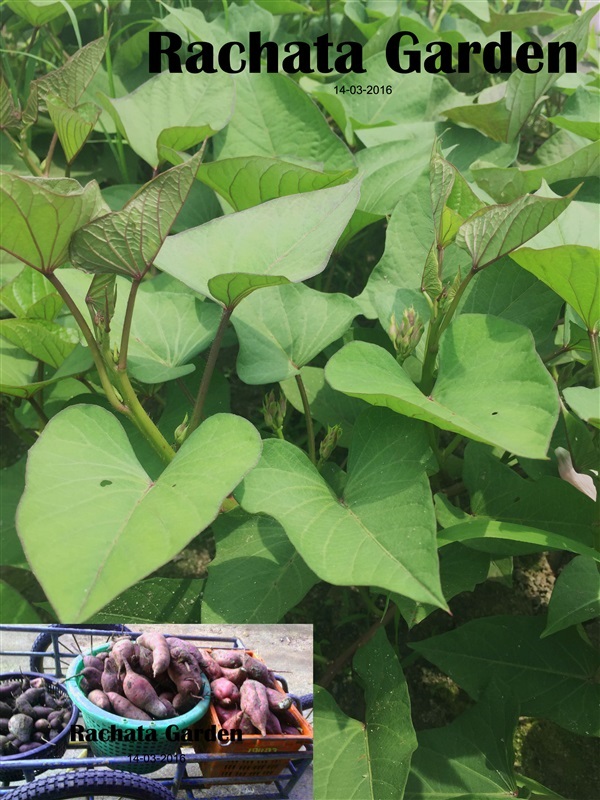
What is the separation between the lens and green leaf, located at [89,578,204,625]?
78 cm

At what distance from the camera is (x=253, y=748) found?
61 centimetres

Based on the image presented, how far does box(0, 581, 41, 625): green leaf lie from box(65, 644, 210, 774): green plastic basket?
27cm

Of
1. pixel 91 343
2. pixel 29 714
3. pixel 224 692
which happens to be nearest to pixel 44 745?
pixel 29 714

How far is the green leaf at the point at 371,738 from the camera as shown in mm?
689

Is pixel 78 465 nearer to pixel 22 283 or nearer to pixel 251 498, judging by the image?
pixel 251 498

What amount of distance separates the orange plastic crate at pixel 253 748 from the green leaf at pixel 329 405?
353mm

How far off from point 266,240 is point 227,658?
408 mm

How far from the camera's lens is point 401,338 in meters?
0.74

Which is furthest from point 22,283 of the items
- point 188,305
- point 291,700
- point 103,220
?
point 291,700

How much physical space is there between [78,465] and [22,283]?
0.40 metres

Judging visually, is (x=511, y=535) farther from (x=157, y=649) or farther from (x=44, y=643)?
(x=44, y=643)

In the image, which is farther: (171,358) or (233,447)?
(171,358)

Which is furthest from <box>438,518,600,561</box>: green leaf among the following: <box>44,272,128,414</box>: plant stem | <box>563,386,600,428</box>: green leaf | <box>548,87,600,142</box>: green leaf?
<box>548,87,600,142</box>: green leaf

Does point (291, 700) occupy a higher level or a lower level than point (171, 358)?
lower
